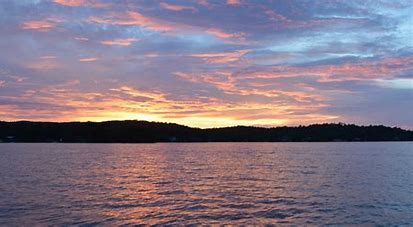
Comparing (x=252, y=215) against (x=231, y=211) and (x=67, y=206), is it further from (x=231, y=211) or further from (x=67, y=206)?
(x=67, y=206)

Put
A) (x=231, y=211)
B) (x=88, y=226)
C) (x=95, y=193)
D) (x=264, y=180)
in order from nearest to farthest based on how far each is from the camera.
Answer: (x=88, y=226)
(x=231, y=211)
(x=95, y=193)
(x=264, y=180)

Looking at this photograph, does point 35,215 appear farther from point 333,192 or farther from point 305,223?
point 333,192

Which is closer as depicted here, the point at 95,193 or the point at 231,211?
the point at 231,211

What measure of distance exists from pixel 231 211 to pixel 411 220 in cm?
1356

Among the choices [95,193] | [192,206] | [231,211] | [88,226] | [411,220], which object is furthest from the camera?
[95,193]

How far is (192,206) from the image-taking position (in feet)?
125

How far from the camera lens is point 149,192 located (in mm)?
47750

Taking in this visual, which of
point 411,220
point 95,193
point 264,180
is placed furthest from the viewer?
point 264,180

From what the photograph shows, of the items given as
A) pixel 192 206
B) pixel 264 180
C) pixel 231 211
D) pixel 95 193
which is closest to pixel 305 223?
pixel 231 211

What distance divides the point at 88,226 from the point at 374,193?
3147cm

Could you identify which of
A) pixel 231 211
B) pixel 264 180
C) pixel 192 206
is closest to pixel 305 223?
pixel 231 211

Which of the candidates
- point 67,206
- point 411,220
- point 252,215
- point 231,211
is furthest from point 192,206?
point 411,220

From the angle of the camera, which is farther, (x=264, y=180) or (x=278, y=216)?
(x=264, y=180)

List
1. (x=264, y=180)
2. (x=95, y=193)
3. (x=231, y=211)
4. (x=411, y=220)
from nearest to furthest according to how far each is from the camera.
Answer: (x=411, y=220) < (x=231, y=211) < (x=95, y=193) < (x=264, y=180)
